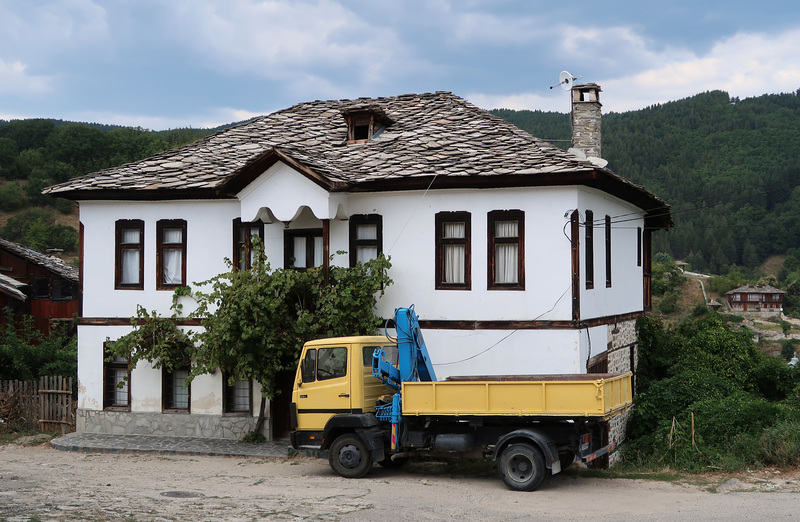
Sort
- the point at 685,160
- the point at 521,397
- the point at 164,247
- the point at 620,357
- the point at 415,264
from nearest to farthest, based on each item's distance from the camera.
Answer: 1. the point at 521,397
2. the point at 415,264
3. the point at 164,247
4. the point at 620,357
5. the point at 685,160

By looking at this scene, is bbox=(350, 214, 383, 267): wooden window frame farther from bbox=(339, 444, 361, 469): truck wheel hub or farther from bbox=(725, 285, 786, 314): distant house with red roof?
bbox=(725, 285, 786, 314): distant house with red roof

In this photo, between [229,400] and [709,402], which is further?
[229,400]

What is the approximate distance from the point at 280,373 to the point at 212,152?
637 cm

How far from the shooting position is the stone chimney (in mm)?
21594

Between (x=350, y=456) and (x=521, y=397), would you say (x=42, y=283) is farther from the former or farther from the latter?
(x=521, y=397)

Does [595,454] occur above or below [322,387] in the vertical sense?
below

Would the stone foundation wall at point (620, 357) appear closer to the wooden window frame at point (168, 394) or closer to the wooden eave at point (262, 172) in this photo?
the wooden eave at point (262, 172)

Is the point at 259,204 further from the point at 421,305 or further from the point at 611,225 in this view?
the point at 611,225

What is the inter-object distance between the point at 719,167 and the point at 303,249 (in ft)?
299

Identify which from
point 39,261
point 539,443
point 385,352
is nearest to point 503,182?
point 385,352

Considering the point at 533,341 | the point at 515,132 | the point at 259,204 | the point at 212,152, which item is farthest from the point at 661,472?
the point at 212,152

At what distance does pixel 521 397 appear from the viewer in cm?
1277

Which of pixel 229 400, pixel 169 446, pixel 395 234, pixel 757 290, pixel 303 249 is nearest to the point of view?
pixel 395 234

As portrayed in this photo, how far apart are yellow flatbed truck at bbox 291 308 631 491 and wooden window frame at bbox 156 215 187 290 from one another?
6.24m
